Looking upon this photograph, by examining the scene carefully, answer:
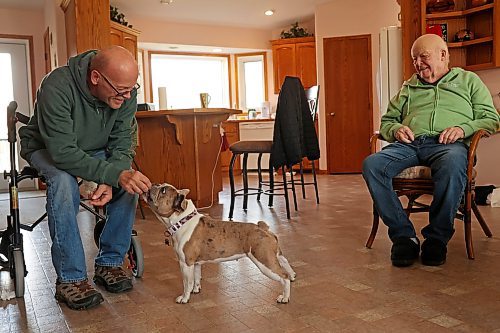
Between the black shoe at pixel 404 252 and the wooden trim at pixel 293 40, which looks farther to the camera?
the wooden trim at pixel 293 40

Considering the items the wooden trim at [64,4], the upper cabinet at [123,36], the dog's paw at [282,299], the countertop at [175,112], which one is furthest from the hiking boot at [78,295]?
the upper cabinet at [123,36]

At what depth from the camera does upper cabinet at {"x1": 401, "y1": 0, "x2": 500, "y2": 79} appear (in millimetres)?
4125

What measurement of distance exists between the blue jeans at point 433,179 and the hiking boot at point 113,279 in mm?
1187

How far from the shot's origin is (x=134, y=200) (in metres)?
2.09

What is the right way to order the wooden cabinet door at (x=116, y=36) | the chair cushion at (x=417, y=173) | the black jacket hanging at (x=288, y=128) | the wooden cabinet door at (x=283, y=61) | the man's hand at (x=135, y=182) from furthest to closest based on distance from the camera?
the wooden cabinet door at (x=283, y=61)
the wooden cabinet door at (x=116, y=36)
the black jacket hanging at (x=288, y=128)
the chair cushion at (x=417, y=173)
the man's hand at (x=135, y=182)

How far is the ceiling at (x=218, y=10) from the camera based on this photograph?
693cm

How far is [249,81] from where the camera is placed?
29.9 feet

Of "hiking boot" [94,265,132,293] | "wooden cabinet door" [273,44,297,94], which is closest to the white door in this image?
"wooden cabinet door" [273,44,297,94]

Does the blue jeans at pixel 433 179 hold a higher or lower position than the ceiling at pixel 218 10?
lower

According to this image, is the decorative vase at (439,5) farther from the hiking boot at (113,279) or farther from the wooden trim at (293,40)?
the wooden trim at (293,40)

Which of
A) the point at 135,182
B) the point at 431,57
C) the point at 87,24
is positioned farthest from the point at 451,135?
the point at 87,24

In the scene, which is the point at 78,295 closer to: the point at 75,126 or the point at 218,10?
the point at 75,126

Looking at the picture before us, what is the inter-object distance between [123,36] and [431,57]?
16.9ft

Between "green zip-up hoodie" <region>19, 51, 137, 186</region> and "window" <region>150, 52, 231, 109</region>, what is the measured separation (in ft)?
A: 21.2
